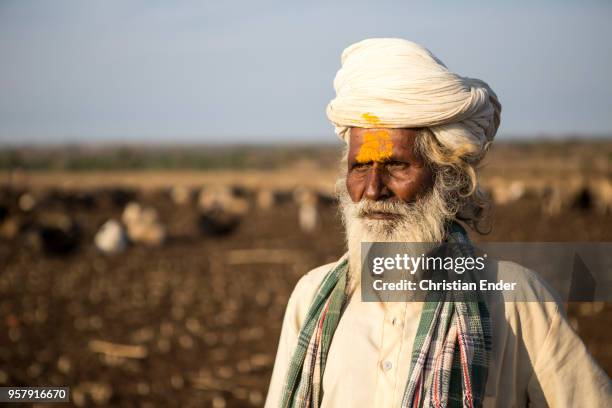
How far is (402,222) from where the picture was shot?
238 cm

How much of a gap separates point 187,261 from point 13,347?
4.77m

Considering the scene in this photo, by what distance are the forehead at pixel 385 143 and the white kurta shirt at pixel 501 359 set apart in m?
0.54

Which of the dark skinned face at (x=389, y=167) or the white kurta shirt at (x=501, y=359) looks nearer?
the white kurta shirt at (x=501, y=359)

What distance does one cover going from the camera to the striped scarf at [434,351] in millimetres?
2059

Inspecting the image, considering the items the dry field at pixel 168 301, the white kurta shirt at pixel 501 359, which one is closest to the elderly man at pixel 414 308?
the white kurta shirt at pixel 501 359

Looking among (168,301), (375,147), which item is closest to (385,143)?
(375,147)

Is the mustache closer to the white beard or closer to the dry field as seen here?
the white beard

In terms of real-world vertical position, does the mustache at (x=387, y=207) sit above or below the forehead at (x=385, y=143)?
below

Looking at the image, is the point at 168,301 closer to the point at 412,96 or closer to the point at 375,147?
the point at 375,147

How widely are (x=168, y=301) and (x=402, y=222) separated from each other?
7.27 m

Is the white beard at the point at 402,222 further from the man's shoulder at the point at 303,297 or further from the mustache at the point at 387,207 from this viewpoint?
the man's shoulder at the point at 303,297

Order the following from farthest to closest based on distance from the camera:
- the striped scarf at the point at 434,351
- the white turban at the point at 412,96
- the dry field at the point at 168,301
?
the dry field at the point at 168,301 < the white turban at the point at 412,96 < the striped scarf at the point at 434,351

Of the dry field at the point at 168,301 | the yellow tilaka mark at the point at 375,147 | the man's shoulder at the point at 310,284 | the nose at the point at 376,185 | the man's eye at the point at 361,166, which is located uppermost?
the yellow tilaka mark at the point at 375,147

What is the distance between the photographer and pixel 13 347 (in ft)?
23.9
